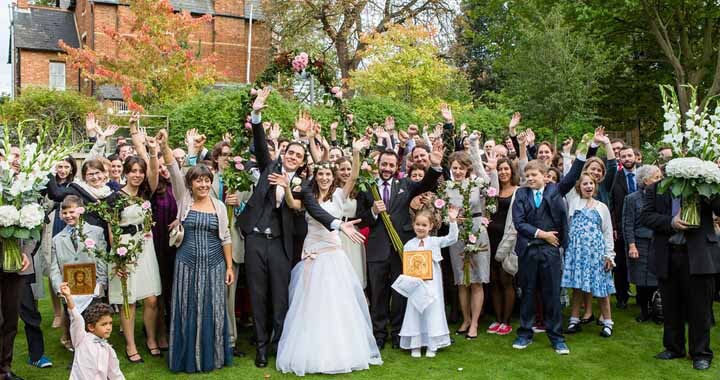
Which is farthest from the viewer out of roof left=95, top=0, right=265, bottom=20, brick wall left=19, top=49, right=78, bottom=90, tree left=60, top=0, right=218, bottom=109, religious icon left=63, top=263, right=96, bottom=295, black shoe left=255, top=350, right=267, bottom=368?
brick wall left=19, top=49, right=78, bottom=90


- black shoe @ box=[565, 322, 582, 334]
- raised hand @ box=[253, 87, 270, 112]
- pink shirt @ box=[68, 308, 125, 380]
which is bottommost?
black shoe @ box=[565, 322, 582, 334]

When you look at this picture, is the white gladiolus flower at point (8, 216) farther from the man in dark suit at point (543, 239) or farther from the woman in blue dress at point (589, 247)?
the woman in blue dress at point (589, 247)

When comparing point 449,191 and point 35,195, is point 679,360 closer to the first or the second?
point 449,191

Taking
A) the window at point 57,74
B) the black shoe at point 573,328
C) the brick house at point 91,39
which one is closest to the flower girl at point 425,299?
the black shoe at point 573,328

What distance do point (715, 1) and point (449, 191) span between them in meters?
19.8

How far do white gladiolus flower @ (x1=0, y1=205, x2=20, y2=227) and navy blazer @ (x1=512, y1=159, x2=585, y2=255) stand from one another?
4789 mm

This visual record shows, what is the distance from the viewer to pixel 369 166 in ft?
23.3

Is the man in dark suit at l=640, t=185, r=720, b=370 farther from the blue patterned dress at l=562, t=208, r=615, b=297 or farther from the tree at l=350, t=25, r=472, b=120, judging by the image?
the tree at l=350, t=25, r=472, b=120

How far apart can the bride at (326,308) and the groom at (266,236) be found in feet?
0.54

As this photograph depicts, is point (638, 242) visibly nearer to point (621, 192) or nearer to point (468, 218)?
point (621, 192)

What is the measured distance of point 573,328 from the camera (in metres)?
8.03

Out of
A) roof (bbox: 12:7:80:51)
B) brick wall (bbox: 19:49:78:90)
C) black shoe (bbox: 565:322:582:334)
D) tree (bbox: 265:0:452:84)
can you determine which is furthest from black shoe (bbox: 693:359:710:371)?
roof (bbox: 12:7:80:51)

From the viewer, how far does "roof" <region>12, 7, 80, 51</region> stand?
130 feet

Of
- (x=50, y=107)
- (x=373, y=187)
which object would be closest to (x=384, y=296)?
(x=373, y=187)
